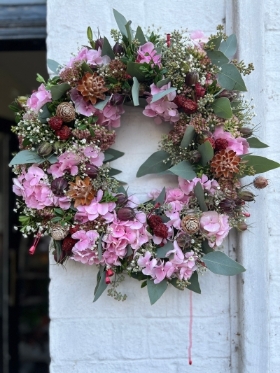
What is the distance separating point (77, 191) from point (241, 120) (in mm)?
495

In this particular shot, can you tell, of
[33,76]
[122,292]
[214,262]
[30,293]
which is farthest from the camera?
[30,293]

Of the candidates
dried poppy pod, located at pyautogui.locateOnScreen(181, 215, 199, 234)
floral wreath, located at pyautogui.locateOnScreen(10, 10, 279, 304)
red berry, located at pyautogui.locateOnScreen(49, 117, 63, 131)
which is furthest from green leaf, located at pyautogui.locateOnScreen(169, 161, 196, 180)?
red berry, located at pyautogui.locateOnScreen(49, 117, 63, 131)

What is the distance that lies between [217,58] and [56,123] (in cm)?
47

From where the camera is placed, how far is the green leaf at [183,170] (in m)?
1.10

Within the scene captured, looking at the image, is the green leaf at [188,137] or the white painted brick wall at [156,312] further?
the white painted brick wall at [156,312]

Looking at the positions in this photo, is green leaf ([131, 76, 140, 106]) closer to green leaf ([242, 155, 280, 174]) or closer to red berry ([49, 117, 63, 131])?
red berry ([49, 117, 63, 131])

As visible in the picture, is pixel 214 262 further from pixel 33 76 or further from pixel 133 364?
pixel 33 76

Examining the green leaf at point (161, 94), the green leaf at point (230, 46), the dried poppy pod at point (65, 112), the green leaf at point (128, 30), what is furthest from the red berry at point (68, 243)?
the green leaf at point (230, 46)

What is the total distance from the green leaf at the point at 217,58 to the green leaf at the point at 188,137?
200mm

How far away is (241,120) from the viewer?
3.81 feet

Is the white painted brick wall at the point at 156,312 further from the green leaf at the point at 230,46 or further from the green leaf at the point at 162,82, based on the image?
the green leaf at the point at 162,82

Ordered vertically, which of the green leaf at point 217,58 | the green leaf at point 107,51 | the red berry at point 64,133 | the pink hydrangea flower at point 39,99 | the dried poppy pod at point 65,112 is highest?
the green leaf at point 107,51

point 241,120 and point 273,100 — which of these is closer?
point 241,120

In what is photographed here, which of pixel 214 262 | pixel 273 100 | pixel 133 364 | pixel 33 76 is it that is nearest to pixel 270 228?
pixel 214 262
